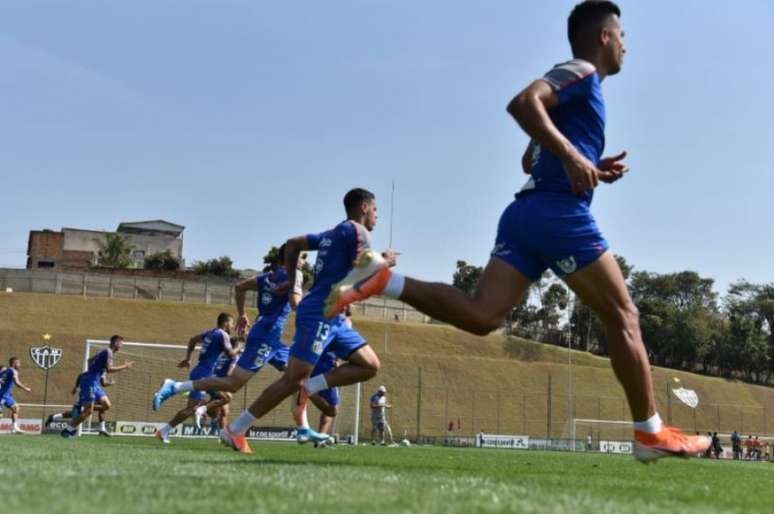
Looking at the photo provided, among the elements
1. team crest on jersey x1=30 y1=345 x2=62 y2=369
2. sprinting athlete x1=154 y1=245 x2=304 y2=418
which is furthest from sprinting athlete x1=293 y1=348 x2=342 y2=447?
team crest on jersey x1=30 y1=345 x2=62 y2=369

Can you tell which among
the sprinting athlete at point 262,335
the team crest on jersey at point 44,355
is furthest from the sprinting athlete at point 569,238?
the team crest on jersey at point 44,355

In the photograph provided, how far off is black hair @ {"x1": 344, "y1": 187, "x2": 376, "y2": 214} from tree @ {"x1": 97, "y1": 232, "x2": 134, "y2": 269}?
86.0m

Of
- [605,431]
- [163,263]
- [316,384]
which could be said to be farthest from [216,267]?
[316,384]

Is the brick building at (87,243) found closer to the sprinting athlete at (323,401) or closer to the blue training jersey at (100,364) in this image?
the blue training jersey at (100,364)

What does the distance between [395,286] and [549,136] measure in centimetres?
116

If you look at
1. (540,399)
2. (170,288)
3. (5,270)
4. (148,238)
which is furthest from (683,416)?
(148,238)

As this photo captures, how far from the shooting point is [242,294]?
11875mm

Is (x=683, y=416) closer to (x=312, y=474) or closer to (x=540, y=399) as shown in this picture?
(x=540, y=399)

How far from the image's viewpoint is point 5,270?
71.2 metres

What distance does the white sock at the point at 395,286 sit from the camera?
4.90 metres

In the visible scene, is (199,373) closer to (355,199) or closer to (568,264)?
(355,199)

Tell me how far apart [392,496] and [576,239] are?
197 centimetres

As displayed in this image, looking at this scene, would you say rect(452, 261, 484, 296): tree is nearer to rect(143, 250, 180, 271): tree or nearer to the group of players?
rect(143, 250, 180, 271): tree

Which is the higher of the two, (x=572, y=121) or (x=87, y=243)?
(x=87, y=243)
